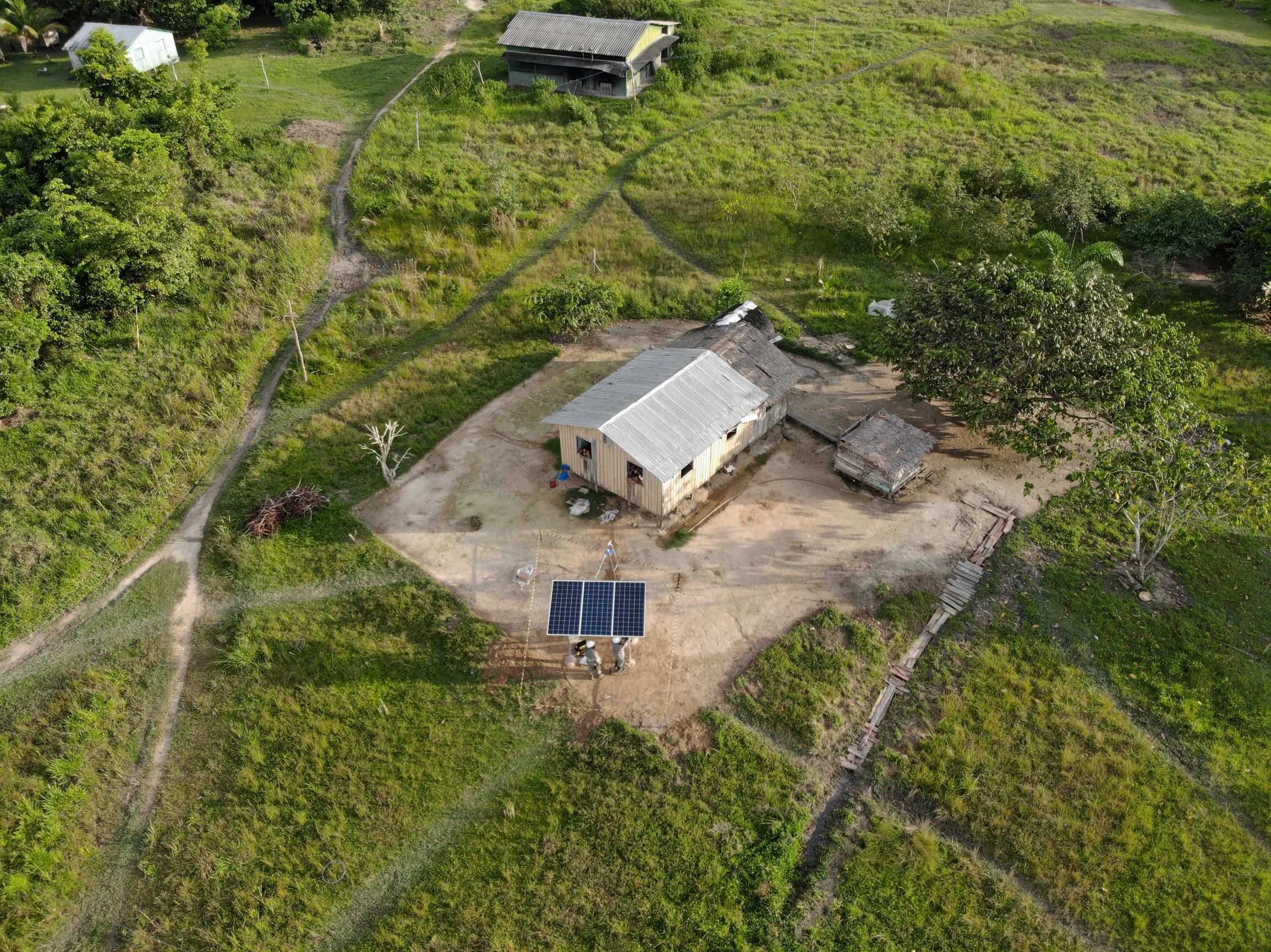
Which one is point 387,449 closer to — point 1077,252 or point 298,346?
point 298,346

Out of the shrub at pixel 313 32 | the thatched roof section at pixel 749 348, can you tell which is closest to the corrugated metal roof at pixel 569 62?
the shrub at pixel 313 32

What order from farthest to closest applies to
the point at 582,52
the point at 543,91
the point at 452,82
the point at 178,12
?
the point at 178,12 < the point at 452,82 < the point at 543,91 < the point at 582,52

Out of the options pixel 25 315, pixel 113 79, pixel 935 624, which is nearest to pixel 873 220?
pixel 935 624

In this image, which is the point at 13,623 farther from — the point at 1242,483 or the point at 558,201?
the point at 1242,483

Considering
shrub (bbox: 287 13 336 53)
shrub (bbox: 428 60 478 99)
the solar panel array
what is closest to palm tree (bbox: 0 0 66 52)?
shrub (bbox: 287 13 336 53)

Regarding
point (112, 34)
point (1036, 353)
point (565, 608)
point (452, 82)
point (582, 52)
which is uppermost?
point (582, 52)

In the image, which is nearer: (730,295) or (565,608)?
(565,608)
